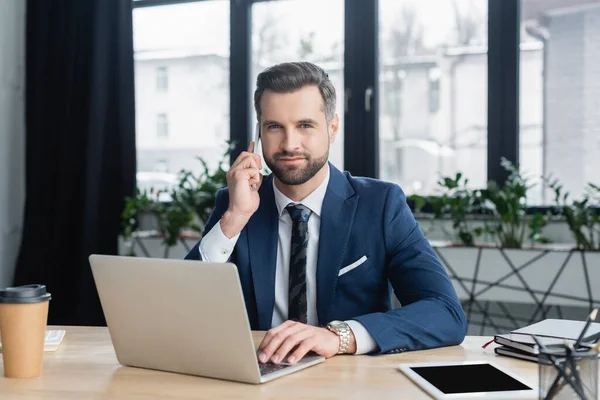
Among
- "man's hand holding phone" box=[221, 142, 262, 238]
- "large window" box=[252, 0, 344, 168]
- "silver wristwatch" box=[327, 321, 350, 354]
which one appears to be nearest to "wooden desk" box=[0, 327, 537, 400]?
"silver wristwatch" box=[327, 321, 350, 354]

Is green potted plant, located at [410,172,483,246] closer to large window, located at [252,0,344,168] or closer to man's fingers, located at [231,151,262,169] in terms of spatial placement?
large window, located at [252,0,344,168]

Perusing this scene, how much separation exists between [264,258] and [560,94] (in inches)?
81.0

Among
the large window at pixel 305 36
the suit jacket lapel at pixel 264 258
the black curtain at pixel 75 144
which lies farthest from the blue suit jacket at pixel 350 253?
the black curtain at pixel 75 144

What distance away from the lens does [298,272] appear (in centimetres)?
185

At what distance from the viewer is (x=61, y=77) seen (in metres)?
4.08

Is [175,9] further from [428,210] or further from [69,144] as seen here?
[428,210]

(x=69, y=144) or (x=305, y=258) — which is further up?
(x=69, y=144)

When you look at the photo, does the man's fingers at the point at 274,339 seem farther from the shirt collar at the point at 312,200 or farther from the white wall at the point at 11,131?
the white wall at the point at 11,131

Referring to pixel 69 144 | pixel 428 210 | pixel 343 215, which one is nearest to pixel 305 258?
pixel 343 215

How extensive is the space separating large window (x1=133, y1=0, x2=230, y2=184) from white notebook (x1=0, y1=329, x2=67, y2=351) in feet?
7.89

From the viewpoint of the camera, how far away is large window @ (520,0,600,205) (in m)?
3.26

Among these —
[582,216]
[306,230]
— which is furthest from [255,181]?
[582,216]

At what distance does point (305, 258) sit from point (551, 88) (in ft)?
6.52

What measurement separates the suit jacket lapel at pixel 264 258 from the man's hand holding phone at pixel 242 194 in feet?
0.14
